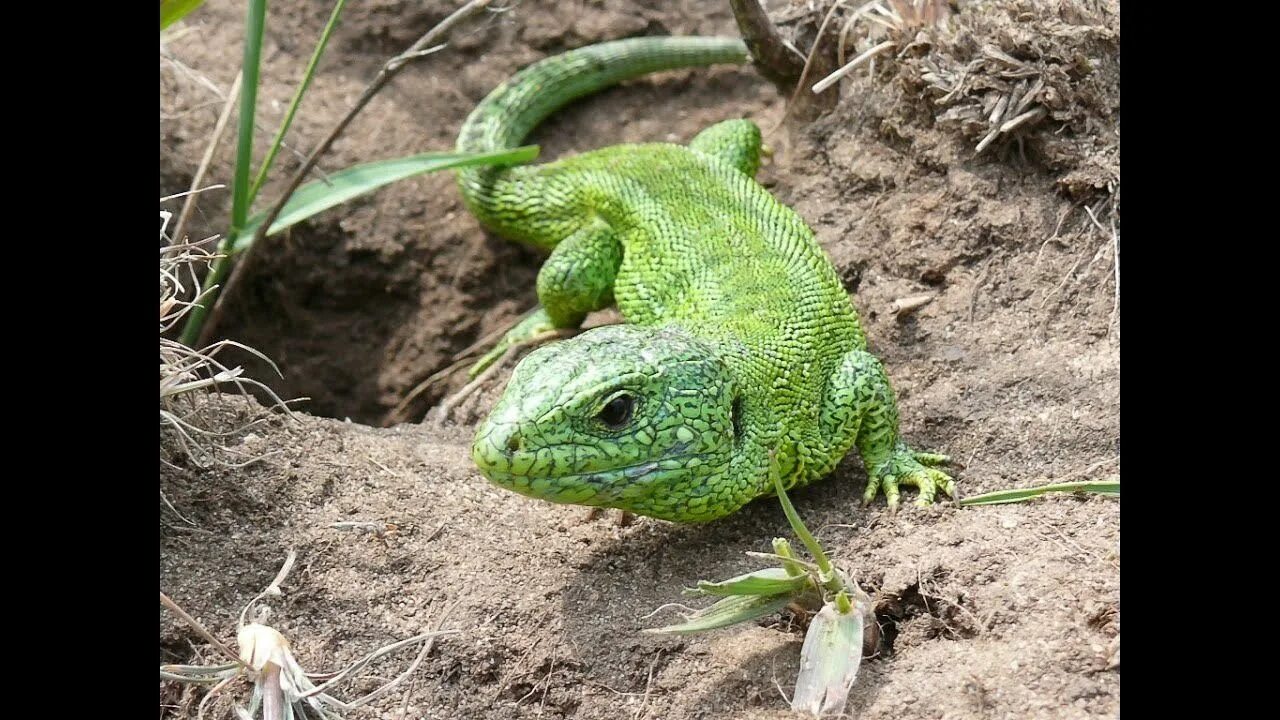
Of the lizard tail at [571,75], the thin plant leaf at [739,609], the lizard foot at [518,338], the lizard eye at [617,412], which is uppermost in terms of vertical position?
the lizard tail at [571,75]

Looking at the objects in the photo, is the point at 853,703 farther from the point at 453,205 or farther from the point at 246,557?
the point at 453,205

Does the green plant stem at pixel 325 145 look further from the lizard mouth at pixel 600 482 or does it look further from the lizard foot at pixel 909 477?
the lizard foot at pixel 909 477

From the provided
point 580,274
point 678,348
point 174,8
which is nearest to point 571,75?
point 580,274

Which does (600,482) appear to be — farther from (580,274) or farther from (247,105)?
(247,105)

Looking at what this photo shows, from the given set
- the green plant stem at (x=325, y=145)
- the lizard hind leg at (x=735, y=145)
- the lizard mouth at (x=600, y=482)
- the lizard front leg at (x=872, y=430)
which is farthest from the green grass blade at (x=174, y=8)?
the lizard front leg at (x=872, y=430)

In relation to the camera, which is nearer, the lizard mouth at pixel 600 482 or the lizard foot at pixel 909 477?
the lizard mouth at pixel 600 482

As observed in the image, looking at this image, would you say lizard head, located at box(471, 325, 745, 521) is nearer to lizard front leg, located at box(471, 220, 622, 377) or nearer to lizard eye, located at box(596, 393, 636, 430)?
lizard eye, located at box(596, 393, 636, 430)

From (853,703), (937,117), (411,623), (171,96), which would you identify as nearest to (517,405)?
(411,623)
